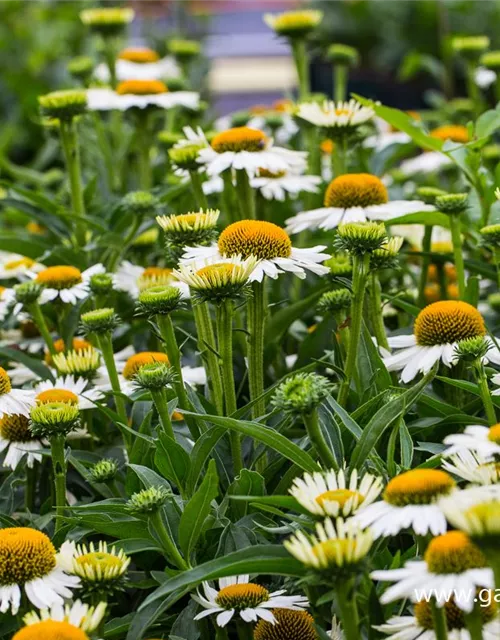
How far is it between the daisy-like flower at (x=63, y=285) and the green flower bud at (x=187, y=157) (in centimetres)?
18

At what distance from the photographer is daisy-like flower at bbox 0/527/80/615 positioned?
0.88 m

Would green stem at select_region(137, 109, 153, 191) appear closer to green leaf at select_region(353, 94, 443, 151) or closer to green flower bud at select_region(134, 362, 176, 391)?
green leaf at select_region(353, 94, 443, 151)

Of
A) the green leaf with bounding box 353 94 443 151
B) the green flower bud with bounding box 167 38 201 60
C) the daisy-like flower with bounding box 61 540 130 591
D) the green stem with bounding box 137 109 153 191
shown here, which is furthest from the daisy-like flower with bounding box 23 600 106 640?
the green flower bud with bounding box 167 38 201 60

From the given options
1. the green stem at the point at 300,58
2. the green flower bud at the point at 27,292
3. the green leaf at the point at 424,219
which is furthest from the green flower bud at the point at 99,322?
the green stem at the point at 300,58

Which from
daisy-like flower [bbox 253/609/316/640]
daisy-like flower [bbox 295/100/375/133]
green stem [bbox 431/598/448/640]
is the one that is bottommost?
daisy-like flower [bbox 253/609/316/640]

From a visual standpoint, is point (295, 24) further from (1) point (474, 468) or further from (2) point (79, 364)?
(1) point (474, 468)

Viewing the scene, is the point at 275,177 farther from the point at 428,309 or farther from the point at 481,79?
the point at 481,79

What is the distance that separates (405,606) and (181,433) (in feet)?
1.07

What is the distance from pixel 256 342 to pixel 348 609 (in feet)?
1.26

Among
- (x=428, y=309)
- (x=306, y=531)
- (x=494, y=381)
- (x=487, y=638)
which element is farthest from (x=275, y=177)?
(x=487, y=638)

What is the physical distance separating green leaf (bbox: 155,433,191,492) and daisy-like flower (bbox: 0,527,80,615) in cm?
14

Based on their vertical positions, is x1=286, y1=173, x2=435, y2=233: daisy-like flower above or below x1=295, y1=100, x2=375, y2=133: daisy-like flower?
below

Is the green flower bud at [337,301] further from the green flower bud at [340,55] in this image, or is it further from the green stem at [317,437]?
the green flower bud at [340,55]

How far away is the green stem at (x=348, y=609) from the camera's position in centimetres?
74
